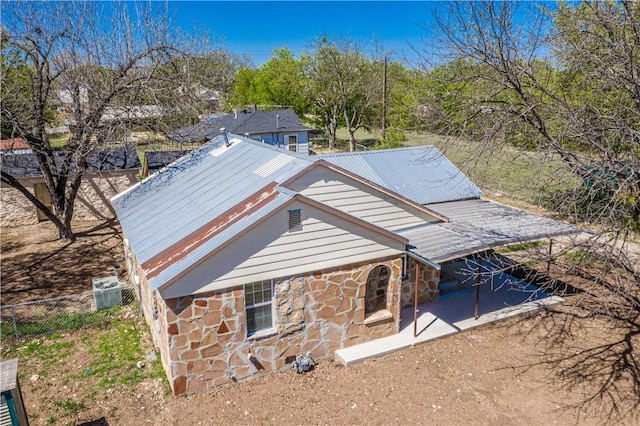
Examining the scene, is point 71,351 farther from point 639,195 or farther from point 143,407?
point 639,195

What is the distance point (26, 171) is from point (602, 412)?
75.0ft

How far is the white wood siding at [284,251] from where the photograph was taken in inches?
355

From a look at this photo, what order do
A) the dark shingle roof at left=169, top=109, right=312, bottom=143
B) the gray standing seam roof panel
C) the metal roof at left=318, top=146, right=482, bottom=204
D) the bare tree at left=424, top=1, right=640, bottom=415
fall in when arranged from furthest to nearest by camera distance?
the dark shingle roof at left=169, top=109, right=312, bottom=143
the metal roof at left=318, top=146, right=482, bottom=204
the gray standing seam roof panel
the bare tree at left=424, top=1, right=640, bottom=415

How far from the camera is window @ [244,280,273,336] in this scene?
9.70 metres

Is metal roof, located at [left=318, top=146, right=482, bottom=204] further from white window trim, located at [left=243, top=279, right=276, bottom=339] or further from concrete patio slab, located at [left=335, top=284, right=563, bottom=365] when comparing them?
white window trim, located at [left=243, top=279, right=276, bottom=339]

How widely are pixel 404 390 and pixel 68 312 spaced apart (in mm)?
9120

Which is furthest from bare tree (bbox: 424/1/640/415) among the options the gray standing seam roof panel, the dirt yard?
the gray standing seam roof panel

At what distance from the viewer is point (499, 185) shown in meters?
27.1

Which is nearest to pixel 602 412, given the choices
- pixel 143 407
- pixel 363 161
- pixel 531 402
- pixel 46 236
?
pixel 531 402

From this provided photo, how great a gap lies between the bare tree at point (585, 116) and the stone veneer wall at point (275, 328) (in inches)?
163

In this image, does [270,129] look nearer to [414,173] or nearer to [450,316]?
[414,173]

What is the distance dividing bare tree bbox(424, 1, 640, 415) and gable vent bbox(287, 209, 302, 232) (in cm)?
471

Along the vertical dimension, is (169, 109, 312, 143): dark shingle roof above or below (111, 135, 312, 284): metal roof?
above

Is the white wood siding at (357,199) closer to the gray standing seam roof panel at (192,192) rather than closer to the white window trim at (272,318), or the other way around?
the gray standing seam roof panel at (192,192)
